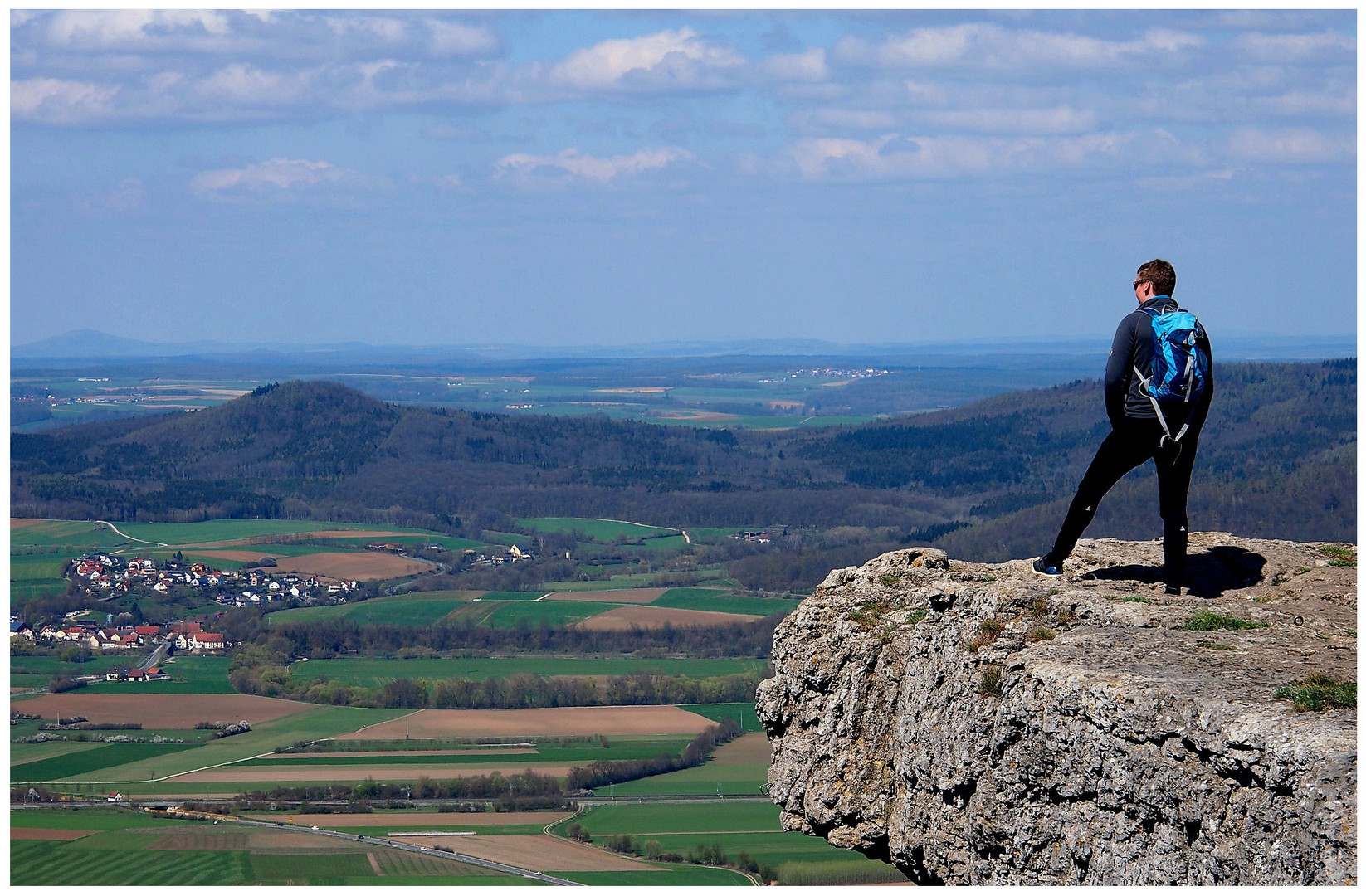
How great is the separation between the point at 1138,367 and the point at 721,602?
334 feet

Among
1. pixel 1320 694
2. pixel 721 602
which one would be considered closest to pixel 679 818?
pixel 1320 694

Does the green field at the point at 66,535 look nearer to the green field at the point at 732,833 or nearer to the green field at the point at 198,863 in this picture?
the green field at the point at 198,863

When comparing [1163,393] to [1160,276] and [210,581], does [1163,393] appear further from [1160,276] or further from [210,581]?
[210,581]

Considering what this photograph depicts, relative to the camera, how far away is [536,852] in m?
49.8

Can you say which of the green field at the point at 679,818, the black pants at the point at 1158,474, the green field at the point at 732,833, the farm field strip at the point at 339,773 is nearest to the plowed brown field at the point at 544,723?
the farm field strip at the point at 339,773

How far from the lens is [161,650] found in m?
106

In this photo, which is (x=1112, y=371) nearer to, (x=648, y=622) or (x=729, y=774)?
(x=729, y=774)

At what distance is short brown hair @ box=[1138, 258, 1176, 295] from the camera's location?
11734 millimetres

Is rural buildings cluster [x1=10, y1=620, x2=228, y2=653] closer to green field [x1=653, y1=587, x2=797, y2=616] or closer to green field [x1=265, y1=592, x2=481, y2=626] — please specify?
green field [x1=265, y1=592, x2=481, y2=626]

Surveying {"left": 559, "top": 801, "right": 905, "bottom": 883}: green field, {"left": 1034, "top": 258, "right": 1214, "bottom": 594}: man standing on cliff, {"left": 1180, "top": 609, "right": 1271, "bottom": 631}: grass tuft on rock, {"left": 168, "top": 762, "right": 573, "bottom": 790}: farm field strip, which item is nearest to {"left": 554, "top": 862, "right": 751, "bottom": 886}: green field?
{"left": 559, "top": 801, "right": 905, "bottom": 883}: green field

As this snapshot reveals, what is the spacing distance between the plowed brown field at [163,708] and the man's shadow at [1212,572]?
243ft

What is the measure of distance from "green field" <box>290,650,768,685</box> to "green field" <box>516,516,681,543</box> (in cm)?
5759

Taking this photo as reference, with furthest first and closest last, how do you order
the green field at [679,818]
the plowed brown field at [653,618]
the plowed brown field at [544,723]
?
1. the plowed brown field at [653,618]
2. the plowed brown field at [544,723]
3. the green field at [679,818]

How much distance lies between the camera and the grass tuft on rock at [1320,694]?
8.67 metres
